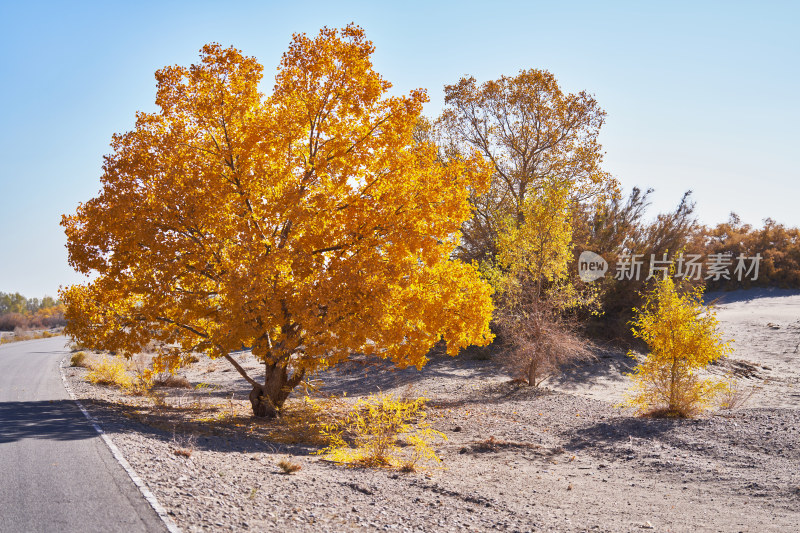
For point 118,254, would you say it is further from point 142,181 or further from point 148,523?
point 148,523

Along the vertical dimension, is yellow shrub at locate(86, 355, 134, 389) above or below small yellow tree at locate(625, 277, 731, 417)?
below

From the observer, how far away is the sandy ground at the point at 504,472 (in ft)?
19.8

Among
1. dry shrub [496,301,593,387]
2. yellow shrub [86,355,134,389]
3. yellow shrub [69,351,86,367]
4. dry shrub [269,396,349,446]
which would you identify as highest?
dry shrub [496,301,593,387]

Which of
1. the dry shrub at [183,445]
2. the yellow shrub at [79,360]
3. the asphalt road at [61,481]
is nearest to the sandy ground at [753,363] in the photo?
the dry shrub at [183,445]

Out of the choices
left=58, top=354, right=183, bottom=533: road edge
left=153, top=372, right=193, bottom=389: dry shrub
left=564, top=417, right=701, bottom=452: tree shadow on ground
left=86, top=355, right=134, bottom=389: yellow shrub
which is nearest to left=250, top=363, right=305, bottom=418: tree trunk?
left=58, top=354, right=183, bottom=533: road edge

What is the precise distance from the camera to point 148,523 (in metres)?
5.03

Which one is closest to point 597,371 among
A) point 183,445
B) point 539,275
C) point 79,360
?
point 539,275

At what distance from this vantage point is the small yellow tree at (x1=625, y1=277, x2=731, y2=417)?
1268 centimetres

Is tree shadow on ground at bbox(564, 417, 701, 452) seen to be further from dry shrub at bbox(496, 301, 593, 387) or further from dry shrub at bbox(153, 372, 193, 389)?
dry shrub at bbox(153, 372, 193, 389)

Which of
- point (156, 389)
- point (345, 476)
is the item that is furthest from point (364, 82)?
point (156, 389)
